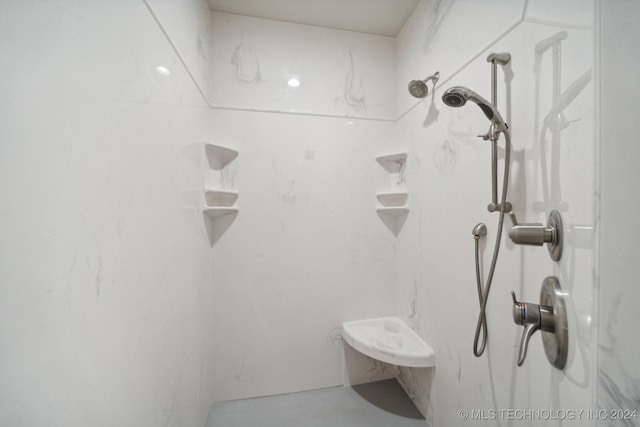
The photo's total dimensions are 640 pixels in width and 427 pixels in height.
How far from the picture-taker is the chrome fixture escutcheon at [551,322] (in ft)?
1.92

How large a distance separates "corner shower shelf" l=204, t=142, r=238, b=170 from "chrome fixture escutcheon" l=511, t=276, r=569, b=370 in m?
1.52

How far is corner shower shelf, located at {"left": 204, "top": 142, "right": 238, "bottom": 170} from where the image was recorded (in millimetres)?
1367

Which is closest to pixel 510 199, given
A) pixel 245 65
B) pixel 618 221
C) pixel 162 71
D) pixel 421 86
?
pixel 618 221

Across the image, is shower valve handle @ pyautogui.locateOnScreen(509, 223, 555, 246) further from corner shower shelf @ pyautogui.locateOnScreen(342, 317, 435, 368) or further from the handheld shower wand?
corner shower shelf @ pyautogui.locateOnScreen(342, 317, 435, 368)

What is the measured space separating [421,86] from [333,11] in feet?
2.59

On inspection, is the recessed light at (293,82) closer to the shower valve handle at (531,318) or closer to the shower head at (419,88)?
the shower head at (419,88)

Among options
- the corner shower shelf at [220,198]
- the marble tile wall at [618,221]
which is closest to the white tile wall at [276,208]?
the marble tile wall at [618,221]

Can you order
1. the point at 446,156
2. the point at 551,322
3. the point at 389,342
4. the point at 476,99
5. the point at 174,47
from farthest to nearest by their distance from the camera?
the point at 389,342, the point at 446,156, the point at 174,47, the point at 476,99, the point at 551,322

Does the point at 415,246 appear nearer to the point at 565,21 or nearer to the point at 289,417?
the point at 565,21

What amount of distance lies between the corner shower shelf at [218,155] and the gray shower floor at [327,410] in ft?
5.00

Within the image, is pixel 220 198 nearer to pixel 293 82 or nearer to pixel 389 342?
pixel 293 82

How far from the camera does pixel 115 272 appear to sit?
58cm

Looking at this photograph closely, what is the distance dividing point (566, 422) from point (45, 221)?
1.32m

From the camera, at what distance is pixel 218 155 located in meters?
1.46
